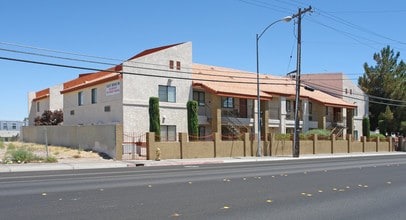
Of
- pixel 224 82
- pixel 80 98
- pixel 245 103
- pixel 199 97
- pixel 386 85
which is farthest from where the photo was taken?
pixel 386 85

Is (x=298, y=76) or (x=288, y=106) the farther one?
(x=288, y=106)

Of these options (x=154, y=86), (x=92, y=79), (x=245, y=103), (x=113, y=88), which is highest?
(x=92, y=79)

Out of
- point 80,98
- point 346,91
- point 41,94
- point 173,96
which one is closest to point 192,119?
point 173,96

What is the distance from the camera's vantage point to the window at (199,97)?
36881 mm

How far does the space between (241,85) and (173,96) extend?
335 inches

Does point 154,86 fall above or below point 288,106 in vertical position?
above

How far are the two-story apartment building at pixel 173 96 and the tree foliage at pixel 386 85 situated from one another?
21704 millimetres

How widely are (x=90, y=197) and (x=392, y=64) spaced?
6162 cm

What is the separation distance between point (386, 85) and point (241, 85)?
31.0 m

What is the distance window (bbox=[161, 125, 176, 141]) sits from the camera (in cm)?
3369

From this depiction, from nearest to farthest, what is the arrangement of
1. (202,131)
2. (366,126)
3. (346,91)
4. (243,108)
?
(202,131), (243,108), (346,91), (366,126)

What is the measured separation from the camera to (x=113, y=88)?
33031 millimetres

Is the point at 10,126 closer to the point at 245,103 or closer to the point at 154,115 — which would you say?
the point at 245,103

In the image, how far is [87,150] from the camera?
1142 inches
